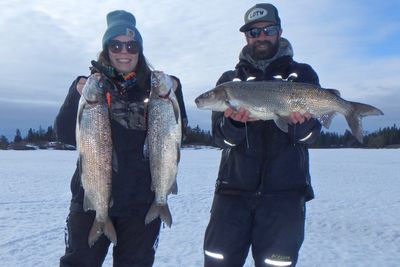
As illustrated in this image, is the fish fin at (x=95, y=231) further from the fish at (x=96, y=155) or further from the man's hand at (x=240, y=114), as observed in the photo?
the man's hand at (x=240, y=114)

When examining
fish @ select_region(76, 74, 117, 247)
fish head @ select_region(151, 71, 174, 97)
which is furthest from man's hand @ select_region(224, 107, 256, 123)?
fish @ select_region(76, 74, 117, 247)

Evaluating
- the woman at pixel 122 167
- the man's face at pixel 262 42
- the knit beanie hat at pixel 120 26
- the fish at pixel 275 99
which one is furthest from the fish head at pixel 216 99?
the knit beanie hat at pixel 120 26

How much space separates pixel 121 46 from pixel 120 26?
0.17 metres

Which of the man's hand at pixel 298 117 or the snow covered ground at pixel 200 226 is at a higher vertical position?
the man's hand at pixel 298 117

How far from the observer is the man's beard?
4.04 metres

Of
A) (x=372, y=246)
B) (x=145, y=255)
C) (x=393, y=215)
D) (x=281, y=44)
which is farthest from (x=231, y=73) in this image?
(x=393, y=215)

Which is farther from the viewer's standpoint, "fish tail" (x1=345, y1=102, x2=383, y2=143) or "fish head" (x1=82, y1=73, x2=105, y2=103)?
"fish tail" (x1=345, y1=102, x2=383, y2=143)

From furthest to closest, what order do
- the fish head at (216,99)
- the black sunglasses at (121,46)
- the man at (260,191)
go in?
the fish head at (216,99) → the man at (260,191) → the black sunglasses at (121,46)

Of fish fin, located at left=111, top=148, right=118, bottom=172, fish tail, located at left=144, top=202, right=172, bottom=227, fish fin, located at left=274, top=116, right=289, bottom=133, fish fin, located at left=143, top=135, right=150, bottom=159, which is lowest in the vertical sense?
fish tail, located at left=144, top=202, right=172, bottom=227

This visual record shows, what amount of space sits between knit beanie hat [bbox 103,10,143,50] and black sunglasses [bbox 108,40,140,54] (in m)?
0.05

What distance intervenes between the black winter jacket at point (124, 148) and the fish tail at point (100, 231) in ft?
0.53

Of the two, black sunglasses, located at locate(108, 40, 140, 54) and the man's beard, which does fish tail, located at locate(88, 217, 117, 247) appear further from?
the man's beard

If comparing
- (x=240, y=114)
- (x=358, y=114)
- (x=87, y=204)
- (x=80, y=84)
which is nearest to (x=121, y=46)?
(x=80, y=84)

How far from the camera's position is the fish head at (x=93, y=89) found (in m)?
3.34
